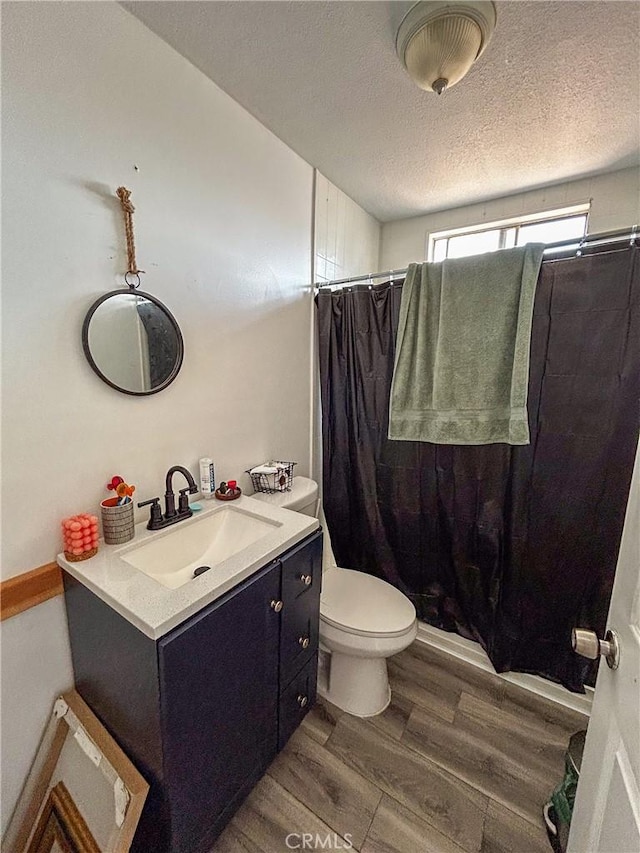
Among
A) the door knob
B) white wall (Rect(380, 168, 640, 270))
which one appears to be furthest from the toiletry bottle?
white wall (Rect(380, 168, 640, 270))

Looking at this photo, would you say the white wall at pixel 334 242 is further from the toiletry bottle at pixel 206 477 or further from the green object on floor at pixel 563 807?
the green object on floor at pixel 563 807

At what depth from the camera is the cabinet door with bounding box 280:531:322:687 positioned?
108 centimetres

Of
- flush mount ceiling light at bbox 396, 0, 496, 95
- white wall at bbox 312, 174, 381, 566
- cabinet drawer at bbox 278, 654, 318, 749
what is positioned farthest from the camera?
white wall at bbox 312, 174, 381, 566

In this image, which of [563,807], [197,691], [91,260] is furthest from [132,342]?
[563,807]

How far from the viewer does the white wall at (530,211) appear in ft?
5.46

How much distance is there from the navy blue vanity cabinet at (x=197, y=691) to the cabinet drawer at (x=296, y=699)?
0.02m

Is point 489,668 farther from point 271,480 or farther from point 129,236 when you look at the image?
point 129,236

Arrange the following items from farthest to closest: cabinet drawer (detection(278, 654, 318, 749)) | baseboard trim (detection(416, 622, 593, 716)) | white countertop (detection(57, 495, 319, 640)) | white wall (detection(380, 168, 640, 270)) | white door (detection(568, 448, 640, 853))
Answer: white wall (detection(380, 168, 640, 270))
baseboard trim (detection(416, 622, 593, 716))
cabinet drawer (detection(278, 654, 318, 749))
white countertop (detection(57, 495, 319, 640))
white door (detection(568, 448, 640, 853))

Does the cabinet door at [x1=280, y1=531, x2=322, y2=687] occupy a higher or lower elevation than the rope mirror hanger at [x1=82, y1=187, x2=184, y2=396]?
lower

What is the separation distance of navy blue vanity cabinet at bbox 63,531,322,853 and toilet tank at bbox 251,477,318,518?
14.0 inches

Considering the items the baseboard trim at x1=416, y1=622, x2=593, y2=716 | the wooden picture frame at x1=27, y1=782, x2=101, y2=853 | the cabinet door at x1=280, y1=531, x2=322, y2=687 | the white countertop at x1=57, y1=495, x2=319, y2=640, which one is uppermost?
the white countertop at x1=57, y1=495, x2=319, y2=640

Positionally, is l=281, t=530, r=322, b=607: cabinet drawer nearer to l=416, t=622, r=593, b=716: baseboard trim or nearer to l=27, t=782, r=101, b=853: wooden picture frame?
l=27, t=782, r=101, b=853: wooden picture frame

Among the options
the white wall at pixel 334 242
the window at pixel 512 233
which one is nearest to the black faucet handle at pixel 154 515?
the white wall at pixel 334 242

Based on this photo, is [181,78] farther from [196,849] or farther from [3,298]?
[196,849]
